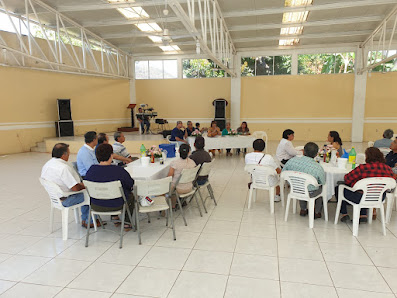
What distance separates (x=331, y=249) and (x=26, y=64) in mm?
10873

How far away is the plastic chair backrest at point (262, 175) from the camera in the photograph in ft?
13.7

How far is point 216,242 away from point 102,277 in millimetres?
1307

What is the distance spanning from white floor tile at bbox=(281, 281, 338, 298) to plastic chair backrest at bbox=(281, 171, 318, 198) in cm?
144

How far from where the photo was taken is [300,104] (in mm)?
12828

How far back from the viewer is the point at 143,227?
3.82 metres

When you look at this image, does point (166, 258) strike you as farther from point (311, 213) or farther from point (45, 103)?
point (45, 103)

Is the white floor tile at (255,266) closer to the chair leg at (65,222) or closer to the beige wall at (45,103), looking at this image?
the chair leg at (65,222)

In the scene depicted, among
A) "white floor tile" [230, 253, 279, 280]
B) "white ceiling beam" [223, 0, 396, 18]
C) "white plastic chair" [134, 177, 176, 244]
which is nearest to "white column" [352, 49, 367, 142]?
"white ceiling beam" [223, 0, 396, 18]

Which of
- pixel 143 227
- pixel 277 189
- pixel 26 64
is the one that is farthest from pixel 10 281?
pixel 26 64

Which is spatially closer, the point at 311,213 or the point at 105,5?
the point at 311,213

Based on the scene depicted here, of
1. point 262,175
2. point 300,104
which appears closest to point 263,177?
point 262,175

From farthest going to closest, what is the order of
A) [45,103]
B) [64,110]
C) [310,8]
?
[64,110] → [45,103] → [310,8]

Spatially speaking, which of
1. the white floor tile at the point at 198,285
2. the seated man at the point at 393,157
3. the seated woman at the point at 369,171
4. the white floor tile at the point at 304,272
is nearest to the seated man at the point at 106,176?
the white floor tile at the point at 198,285

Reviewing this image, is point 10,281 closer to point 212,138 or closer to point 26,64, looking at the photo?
point 212,138
